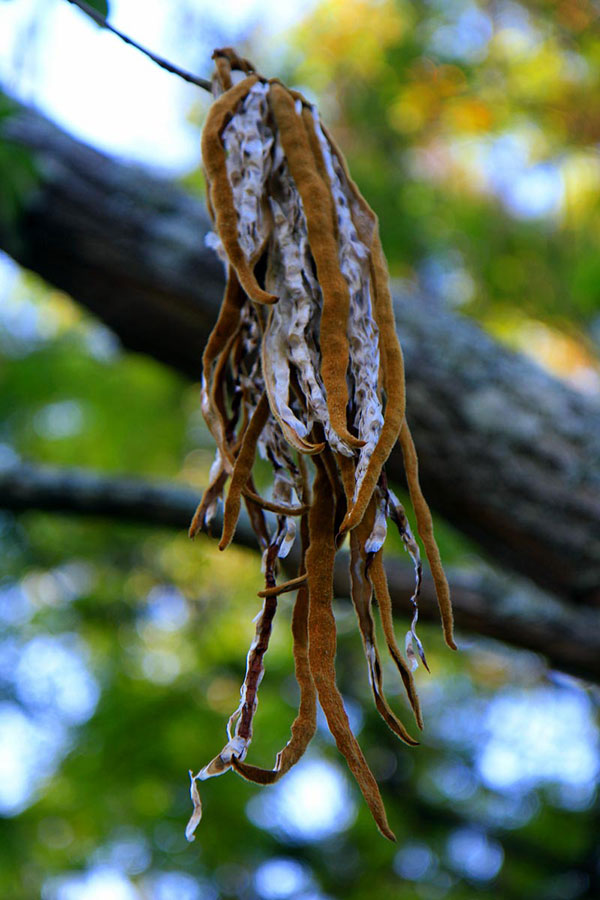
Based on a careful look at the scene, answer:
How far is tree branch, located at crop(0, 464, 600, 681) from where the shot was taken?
1.16 meters

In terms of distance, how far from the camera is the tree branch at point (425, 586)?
1163 millimetres

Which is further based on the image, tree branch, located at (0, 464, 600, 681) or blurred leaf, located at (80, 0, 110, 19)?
tree branch, located at (0, 464, 600, 681)

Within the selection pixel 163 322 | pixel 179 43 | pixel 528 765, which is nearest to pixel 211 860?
pixel 528 765

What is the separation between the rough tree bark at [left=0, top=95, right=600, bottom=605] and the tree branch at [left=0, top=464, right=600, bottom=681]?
0.05 m

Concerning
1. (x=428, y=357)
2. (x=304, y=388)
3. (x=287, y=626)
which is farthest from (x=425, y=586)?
(x=287, y=626)

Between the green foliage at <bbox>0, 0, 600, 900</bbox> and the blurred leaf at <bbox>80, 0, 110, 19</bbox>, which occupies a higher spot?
the blurred leaf at <bbox>80, 0, 110, 19</bbox>

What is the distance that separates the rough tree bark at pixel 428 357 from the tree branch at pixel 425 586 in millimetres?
48

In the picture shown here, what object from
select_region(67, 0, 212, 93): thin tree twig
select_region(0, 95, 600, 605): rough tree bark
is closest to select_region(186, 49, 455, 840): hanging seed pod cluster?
select_region(67, 0, 212, 93): thin tree twig

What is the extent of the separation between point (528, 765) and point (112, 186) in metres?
Answer: 1.53

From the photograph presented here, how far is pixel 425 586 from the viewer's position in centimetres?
116

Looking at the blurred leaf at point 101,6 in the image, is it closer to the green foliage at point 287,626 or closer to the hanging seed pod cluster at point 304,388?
the hanging seed pod cluster at point 304,388

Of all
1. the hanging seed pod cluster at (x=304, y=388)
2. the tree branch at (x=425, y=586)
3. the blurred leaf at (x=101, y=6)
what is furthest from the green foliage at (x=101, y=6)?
the tree branch at (x=425, y=586)

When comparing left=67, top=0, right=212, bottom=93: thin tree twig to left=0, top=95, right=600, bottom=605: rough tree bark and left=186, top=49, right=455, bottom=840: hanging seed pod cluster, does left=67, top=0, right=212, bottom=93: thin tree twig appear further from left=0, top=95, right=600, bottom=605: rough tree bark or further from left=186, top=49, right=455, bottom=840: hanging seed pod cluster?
left=0, top=95, right=600, bottom=605: rough tree bark

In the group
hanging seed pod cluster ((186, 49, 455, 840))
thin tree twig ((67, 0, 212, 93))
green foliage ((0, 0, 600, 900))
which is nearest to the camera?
hanging seed pod cluster ((186, 49, 455, 840))
